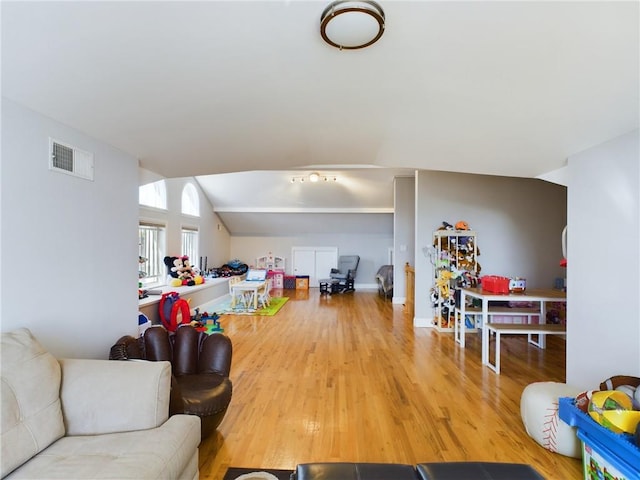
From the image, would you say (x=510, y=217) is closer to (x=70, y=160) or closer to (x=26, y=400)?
(x=70, y=160)

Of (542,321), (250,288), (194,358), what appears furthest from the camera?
(250,288)

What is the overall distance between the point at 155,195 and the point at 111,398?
15.8 feet

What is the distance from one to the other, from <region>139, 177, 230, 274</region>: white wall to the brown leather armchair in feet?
11.0

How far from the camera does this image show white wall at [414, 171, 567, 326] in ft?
16.0

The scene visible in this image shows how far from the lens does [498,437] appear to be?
7.08ft

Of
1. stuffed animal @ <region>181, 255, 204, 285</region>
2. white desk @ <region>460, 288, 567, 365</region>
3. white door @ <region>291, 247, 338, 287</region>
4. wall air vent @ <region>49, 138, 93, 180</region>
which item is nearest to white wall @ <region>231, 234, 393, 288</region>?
white door @ <region>291, 247, 338, 287</region>

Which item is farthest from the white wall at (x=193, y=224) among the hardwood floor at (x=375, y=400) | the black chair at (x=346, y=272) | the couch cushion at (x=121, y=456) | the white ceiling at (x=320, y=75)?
the couch cushion at (x=121, y=456)

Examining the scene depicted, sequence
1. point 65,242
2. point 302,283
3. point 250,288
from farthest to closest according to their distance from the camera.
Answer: point 302,283
point 250,288
point 65,242

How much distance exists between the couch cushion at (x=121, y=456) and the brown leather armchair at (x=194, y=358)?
0.46 metres

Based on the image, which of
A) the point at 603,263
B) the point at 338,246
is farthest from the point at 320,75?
the point at 338,246

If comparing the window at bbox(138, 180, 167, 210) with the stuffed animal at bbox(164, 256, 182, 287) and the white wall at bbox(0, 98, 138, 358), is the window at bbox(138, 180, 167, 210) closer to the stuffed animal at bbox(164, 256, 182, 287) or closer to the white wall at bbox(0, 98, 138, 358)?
the stuffed animal at bbox(164, 256, 182, 287)

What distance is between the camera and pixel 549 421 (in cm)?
199

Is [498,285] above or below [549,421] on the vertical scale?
above

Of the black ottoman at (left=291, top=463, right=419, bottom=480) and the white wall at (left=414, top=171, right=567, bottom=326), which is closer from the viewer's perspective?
the black ottoman at (left=291, top=463, right=419, bottom=480)
